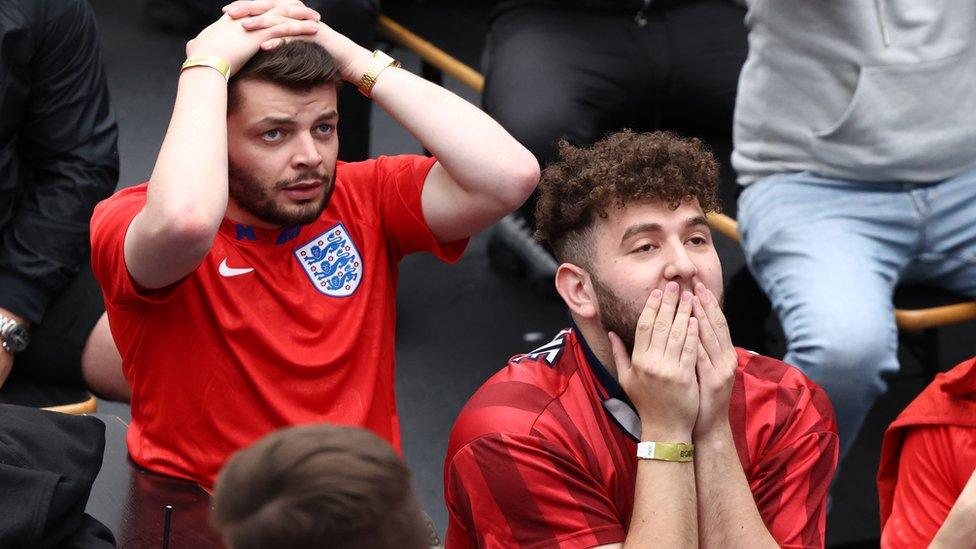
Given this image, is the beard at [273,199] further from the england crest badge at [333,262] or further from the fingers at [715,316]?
the fingers at [715,316]

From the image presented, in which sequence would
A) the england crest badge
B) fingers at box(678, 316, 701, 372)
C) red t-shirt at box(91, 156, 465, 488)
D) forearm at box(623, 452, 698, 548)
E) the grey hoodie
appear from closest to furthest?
forearm at box(623, 452, 698, 548) → fingers at box(678, 316, 701, 372) → red t-shirt at box(91, 156, 465, 488) → the england crest badge → the grey hoodie

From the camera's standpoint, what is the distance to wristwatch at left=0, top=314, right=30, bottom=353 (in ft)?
8.75

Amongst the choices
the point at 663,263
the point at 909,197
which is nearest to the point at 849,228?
the point at 909,197

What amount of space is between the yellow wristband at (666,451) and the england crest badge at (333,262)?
630 mm

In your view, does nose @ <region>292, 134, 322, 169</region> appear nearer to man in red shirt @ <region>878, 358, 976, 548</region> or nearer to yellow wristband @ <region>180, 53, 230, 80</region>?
yellow wristband @ <region>180, 53, 230, 80</region>

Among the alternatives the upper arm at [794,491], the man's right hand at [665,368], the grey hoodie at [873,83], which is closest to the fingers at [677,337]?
the man's right hand at [665,368]

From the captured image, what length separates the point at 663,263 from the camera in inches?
83.2

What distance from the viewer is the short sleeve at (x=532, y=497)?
6.34 feet

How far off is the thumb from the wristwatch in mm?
1242

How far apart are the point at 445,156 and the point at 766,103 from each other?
3.64 feet

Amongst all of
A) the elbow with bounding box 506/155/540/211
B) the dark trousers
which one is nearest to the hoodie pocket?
the dark trousers

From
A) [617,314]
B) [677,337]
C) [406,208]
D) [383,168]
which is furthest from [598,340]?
[383,168]

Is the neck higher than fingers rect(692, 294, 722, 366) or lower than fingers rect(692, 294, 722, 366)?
lower

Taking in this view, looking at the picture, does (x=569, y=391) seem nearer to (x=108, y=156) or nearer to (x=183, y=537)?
(x=183, y=537)
